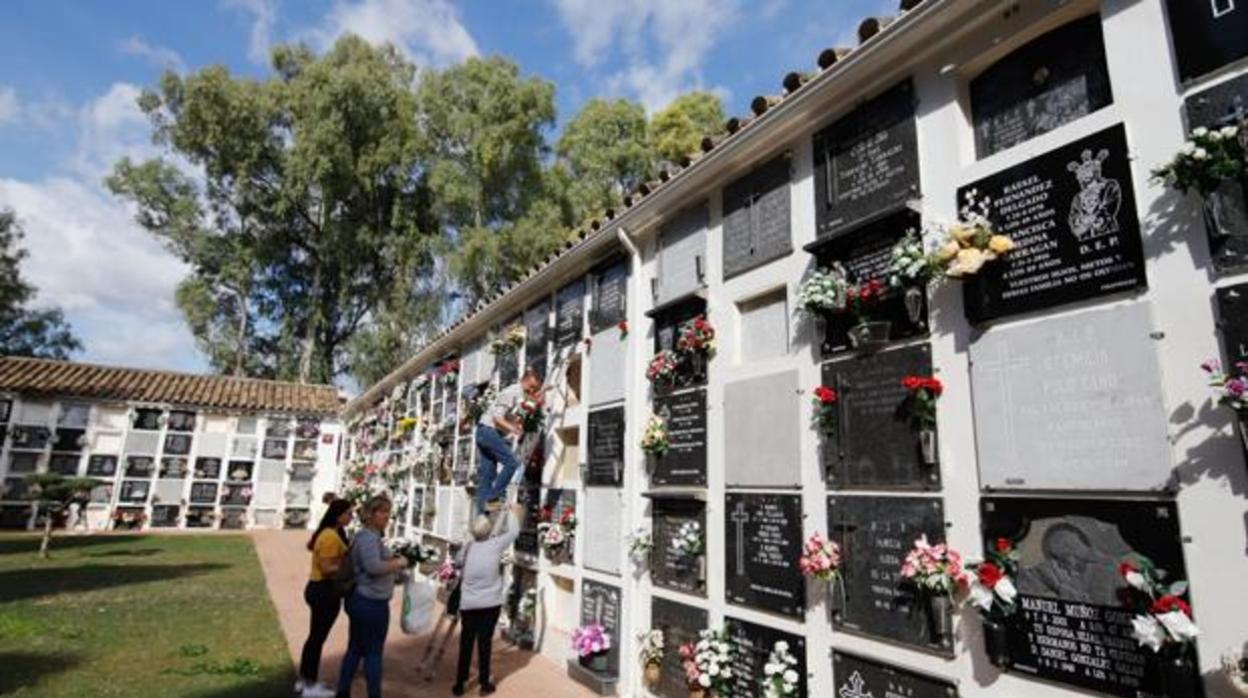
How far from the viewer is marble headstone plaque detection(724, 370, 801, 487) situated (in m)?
4.15

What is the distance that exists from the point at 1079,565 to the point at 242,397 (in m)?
21.4

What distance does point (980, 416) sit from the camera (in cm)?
308

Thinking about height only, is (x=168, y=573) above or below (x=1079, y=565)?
below

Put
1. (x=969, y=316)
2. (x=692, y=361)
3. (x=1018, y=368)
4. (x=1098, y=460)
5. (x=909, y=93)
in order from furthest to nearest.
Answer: (x=692, y=361)
(x=909, y=93)
(x=969, y=316)
(x=1018, y=368)
(x=1098, y=460)

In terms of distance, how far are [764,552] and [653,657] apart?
136 centimetres

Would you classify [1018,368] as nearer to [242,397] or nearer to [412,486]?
[412,486]

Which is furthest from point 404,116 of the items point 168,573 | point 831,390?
point 831,390

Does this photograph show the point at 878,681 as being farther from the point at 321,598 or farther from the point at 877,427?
the point at 321,598

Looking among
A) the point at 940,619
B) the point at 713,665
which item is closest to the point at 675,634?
the point at 713,665

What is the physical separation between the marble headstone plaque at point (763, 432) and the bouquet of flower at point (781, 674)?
932 mm

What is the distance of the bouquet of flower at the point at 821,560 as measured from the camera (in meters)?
3.55

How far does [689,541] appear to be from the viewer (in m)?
4.73

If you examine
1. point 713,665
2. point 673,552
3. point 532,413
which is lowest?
point 713,665

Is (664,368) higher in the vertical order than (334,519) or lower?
higher
